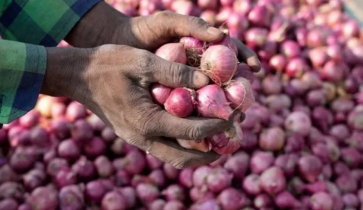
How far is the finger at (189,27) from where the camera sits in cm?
124

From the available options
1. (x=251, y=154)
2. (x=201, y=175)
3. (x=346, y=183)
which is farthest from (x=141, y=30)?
(x=346, y=183)

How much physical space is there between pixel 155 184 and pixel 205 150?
2.35 feet

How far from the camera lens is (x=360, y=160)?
2.08m

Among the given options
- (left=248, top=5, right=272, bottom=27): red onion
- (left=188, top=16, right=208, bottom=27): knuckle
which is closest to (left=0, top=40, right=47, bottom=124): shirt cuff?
(left=188, top=16, right=208, bottom=27): knuckle

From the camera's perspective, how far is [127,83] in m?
1.15

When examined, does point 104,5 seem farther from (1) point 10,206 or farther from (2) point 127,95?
(1) point 10,206

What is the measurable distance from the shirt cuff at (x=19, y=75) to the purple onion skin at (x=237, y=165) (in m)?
0.93

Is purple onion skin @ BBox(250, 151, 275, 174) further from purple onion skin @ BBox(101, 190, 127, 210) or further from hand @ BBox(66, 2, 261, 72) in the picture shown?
hand @ BBox(66, 2, 261, 72)

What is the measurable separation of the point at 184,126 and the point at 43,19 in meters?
0.65

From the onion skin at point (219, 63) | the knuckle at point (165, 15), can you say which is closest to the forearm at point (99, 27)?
the knuckle at point (165, 15)

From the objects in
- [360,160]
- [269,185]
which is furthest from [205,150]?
[360,160]

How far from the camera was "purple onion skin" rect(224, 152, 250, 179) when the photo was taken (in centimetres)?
192

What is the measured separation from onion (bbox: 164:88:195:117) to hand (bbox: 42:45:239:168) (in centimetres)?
2

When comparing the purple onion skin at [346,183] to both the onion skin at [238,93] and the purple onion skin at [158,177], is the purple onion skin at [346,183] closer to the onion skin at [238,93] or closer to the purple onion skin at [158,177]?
the purple onion skin at [158,177]
